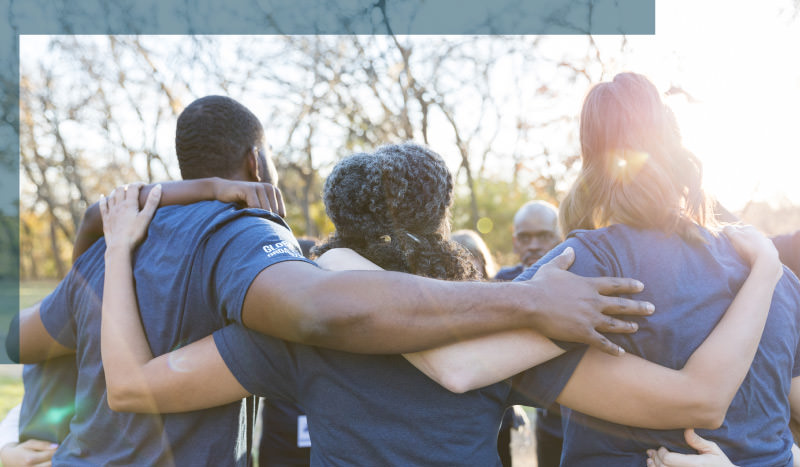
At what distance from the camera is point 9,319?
19.6 meters

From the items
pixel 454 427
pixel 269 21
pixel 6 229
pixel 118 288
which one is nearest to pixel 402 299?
pixel 454 427

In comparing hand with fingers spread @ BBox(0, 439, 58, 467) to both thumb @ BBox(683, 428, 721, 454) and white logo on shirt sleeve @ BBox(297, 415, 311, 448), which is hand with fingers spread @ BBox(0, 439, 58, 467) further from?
thumb @ BBox(683, 428, 721, 454)

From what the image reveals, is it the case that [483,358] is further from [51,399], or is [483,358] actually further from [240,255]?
[51,399]

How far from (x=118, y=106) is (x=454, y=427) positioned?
16245 mm

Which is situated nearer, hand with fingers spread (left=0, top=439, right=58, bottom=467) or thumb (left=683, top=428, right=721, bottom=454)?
thumb (left=683, top=428, right=721, bottom=454)

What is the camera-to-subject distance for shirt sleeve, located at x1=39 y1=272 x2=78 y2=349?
2062 millimetres

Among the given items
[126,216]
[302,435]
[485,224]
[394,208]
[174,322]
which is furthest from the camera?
[485,224]

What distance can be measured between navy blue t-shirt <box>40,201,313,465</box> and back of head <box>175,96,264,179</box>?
1.08 ft

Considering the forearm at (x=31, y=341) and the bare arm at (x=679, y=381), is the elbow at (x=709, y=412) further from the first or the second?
the forearm at (x=31, y=341)

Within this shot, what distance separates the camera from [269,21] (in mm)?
10461

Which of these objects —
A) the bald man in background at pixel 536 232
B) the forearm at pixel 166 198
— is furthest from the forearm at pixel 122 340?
the bald man in background at pixel 536 232

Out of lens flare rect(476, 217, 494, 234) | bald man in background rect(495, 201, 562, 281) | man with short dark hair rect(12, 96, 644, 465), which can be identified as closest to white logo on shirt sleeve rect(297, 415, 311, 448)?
man with short dark hair rect(12, 96, 644, 465)

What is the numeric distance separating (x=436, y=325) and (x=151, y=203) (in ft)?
3.72

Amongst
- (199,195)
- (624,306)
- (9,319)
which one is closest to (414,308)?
(624,306)
